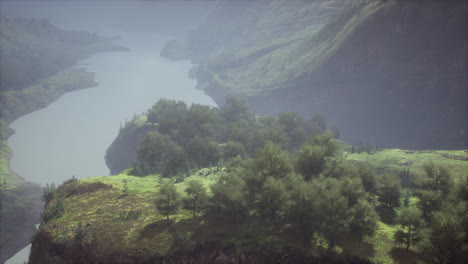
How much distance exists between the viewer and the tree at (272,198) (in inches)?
765

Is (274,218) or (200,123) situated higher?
(200,123)

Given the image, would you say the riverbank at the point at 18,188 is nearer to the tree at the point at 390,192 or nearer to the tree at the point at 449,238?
the tree at the point at 390,192

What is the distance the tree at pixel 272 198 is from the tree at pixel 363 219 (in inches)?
200

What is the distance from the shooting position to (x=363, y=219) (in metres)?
18.6

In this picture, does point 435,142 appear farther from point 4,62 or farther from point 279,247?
point 4,62

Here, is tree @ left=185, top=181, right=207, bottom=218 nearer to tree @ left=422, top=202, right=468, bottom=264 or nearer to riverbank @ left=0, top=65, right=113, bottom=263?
tree @ left=422, top=202, right=468, bottom=264

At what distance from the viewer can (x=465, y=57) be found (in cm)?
6925

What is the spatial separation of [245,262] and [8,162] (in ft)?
344

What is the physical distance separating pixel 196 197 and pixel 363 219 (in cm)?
1325

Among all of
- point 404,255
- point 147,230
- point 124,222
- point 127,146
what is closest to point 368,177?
point 404,255

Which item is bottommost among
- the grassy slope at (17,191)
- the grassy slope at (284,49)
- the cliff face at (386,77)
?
the grassy slope at (17,191)

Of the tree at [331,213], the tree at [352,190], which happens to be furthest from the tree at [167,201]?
the tree at [352,190]

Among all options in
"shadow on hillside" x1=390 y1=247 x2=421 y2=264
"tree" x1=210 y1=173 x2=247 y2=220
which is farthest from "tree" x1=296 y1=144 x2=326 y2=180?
"shadow on hillside" x1=390 y1=247 x2=421 y2=264

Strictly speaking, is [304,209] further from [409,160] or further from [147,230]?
[409,160]
